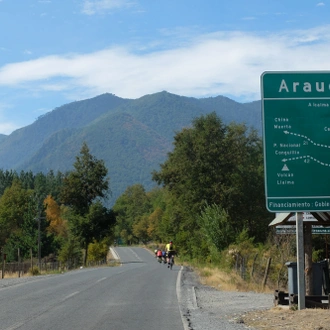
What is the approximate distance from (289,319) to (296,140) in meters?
4.19

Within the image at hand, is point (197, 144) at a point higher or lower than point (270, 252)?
higher

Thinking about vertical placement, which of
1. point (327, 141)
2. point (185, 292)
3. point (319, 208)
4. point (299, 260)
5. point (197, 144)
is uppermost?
point (197, 144)

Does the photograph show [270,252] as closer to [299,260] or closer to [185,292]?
[185,292]

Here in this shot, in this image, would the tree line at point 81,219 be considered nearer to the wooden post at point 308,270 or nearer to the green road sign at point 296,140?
the wooden post at point 308,270

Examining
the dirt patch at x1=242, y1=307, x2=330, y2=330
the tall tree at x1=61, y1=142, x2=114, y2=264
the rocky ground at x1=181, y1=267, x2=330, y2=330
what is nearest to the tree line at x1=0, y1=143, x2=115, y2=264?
the tall tree at x1=61, y1=142, x2=114, y2=264

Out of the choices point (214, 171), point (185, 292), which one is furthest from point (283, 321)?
point (214, 171)

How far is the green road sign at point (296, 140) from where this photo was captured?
50.8 feet

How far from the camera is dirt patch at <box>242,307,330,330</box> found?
13.2 m

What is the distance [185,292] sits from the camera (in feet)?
77.9

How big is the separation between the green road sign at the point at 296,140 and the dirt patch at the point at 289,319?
2.44 metres

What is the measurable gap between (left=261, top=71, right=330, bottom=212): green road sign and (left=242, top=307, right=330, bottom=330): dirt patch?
2.44 metres

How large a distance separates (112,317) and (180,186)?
46.8 meters

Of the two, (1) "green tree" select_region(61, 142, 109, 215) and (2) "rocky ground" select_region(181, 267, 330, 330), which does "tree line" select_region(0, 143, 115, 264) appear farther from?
(2) "rocky ground" select_region(181, 267, 330, 330)

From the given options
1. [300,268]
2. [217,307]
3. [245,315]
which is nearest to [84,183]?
[217,307]
